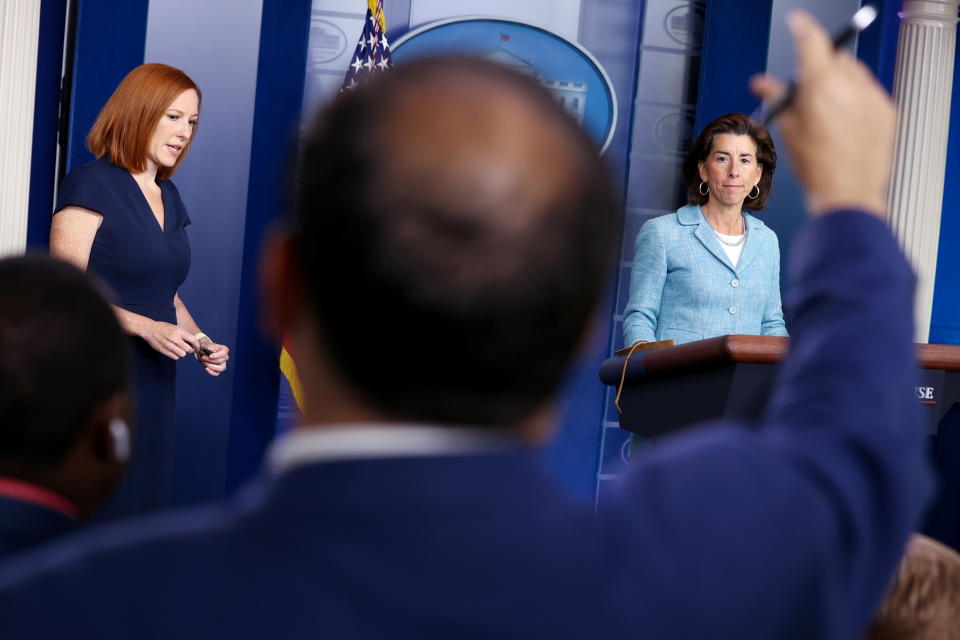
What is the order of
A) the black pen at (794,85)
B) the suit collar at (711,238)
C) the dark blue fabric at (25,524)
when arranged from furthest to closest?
the suit collar at (711,238)
the dark blue fabric at (25,524)
the black pen at (794,85)

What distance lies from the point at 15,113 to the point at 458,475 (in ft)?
14.7

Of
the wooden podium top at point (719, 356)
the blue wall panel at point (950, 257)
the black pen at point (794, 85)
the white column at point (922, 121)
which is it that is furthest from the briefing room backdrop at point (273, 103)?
the black pen at point (794, 85)

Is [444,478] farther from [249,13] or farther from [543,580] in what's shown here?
[249,13]

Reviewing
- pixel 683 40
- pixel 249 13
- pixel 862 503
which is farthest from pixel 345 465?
pixel 683 40

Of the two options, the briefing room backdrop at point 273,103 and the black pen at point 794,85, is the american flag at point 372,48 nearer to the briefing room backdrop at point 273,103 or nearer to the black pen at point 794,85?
the briefing room backdrop at point 273,103

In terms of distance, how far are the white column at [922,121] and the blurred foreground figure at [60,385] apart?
200 inches

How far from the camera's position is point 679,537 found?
52 centimetres

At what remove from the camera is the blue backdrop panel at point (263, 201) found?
5.07 m

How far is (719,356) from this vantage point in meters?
2.41

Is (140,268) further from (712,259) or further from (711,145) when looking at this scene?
(711,145)

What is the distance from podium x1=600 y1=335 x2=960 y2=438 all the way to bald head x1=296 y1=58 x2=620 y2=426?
183 cm

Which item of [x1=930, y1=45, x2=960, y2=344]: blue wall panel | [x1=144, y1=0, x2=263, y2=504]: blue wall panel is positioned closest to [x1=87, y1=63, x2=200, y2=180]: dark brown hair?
[x1=144, y1=0, x2=263, y2=504]: blue wall panel

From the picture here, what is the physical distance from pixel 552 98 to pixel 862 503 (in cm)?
25

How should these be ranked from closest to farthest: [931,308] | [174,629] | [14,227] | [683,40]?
[174,629] → [14,227] → [683,40] → [931,308]
